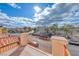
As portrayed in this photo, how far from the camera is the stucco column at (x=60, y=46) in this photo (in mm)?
1784

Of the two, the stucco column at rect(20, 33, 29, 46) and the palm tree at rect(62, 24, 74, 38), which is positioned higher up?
the palm tree at rect(62, 24, 74, 38)

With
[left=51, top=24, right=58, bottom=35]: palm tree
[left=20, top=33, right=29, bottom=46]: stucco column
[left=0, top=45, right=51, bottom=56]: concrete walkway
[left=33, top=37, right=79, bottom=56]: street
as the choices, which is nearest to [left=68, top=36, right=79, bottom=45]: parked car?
[left=33, top=37, right=79, bottom=56]: street

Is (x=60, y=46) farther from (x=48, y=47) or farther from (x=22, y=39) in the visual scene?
(x=22, y=39)

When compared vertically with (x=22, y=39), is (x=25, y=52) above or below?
below

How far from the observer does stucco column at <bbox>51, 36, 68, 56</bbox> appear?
70.2 inches

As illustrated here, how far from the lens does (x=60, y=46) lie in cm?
179

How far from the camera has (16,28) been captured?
6.10 feet

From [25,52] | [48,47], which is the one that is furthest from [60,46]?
[25,52]

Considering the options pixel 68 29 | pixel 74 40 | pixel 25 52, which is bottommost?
pixel 25 52

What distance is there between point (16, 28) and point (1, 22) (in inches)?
8.2

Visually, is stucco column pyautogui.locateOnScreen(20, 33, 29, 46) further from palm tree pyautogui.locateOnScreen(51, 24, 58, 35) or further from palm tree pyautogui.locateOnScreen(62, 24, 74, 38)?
palm tree pyautogui.locateOnScreen(62, 24, 74, 38)

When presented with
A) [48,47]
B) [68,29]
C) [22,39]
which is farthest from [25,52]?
[68,29]

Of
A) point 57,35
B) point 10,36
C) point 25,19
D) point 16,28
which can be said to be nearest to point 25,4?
point 25,19

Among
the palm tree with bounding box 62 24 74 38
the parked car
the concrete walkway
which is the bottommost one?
the concrete walkway
